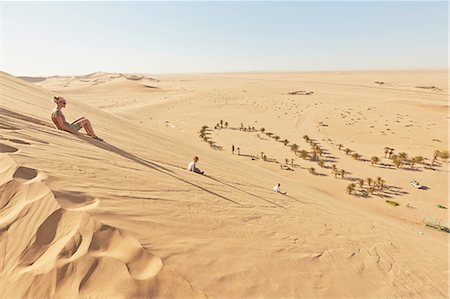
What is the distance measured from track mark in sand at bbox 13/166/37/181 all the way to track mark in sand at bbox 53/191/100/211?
513 millimetres

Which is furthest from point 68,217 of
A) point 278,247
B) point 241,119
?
point 241,119

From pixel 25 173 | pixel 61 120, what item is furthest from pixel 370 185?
pixel 25 173

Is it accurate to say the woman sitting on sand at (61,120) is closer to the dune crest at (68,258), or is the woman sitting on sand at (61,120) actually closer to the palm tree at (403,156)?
the dune crest at (68,258)

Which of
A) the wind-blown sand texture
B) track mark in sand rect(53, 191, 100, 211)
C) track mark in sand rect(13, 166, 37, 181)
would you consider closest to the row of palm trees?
the wind-blown sand texture

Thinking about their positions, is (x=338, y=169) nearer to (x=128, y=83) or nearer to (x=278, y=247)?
(x=278, y=247)

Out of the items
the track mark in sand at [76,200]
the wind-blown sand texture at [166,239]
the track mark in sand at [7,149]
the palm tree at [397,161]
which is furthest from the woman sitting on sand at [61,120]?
the palm tree at [397,161]

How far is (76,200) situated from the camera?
2.91 meters

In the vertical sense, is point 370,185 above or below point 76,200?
below

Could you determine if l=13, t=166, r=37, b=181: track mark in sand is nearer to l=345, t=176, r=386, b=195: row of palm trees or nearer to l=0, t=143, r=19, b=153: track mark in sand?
l=0, t=143, r=19, b=153: track mark in sand

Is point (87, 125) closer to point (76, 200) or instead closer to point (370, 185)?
point (76, 200)

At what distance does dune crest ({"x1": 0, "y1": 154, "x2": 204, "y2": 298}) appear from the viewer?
2.18 metres

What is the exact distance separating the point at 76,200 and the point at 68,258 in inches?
28.4

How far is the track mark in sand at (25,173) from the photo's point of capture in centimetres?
307

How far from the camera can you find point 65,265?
2.28 metres
